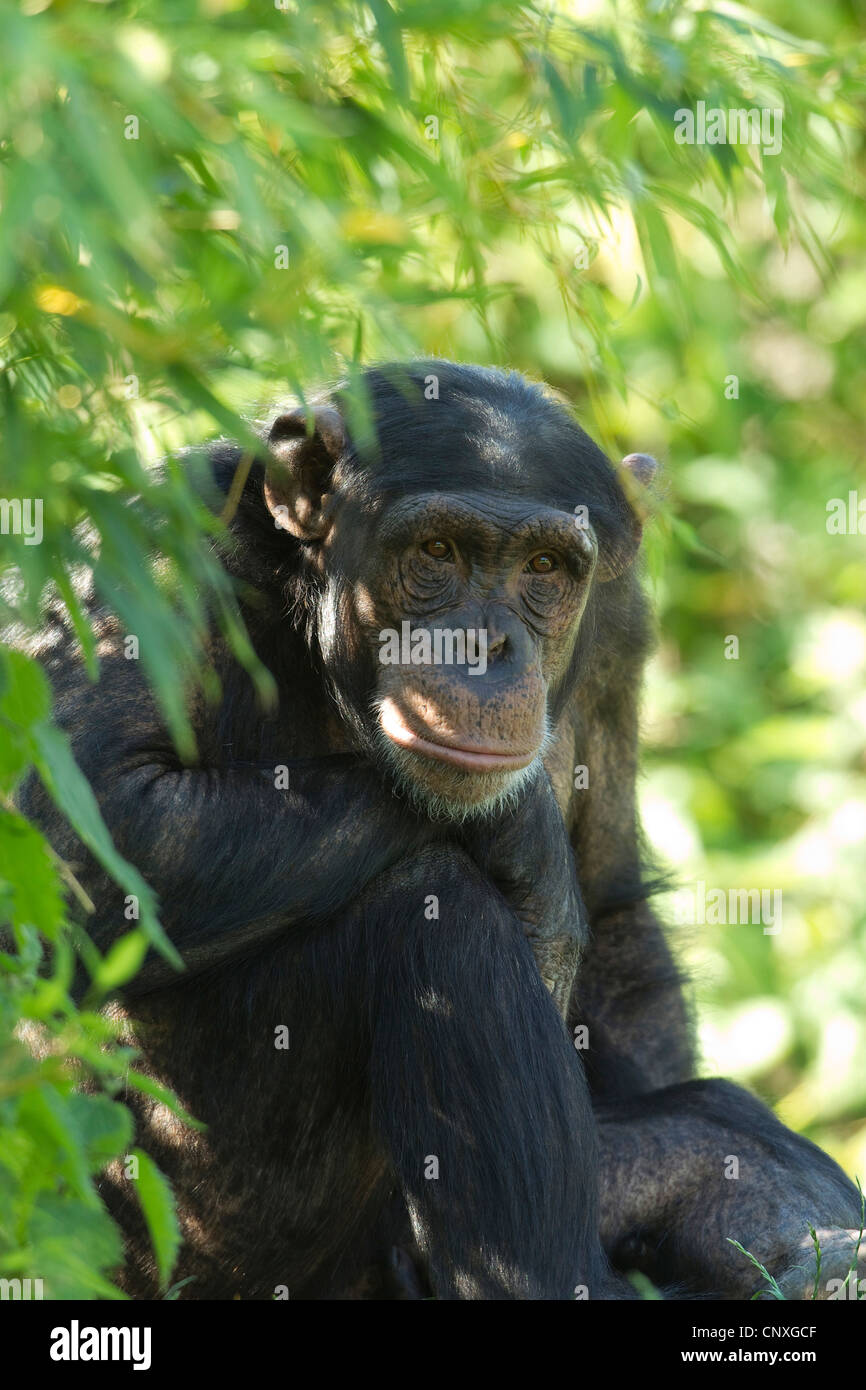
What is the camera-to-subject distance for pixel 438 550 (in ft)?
13.3

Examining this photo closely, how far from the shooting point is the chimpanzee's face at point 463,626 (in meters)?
3.78

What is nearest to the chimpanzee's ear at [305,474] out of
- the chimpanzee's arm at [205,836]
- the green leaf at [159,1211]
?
the chimpanzee's arm at [205,836]

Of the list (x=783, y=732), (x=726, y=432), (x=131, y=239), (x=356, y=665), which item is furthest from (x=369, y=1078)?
(x=726, y=432)

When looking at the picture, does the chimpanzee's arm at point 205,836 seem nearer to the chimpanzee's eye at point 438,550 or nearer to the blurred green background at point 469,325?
the blurred green background at point 469,325

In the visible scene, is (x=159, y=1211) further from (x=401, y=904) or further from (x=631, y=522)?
(x=631, y=522)

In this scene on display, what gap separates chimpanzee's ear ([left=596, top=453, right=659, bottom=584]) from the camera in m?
4.48

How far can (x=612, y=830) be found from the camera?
509 cm

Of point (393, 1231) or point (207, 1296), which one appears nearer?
point (207, 1296)

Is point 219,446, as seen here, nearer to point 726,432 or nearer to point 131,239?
point 131,239

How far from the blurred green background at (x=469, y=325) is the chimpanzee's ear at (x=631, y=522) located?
0.18 m

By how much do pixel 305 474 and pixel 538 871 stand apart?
3.71 feet

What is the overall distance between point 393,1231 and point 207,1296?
535mm

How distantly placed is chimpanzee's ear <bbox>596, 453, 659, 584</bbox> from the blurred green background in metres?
0.18

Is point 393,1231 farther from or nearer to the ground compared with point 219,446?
nearer to the ground
